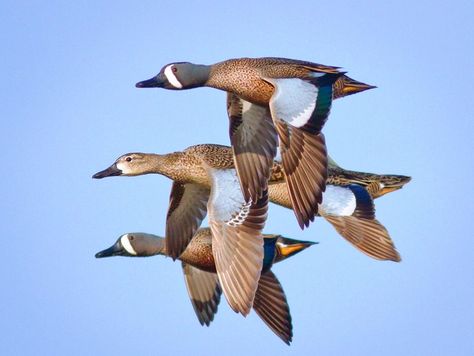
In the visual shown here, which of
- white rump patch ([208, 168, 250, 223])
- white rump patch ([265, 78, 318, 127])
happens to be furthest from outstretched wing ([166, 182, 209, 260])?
white rump patch ([265, 78, 318, 127])

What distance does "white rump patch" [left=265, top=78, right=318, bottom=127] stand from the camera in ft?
45.1

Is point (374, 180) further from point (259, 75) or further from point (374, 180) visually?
point (259, 75)

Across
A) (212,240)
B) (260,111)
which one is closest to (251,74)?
(260,111)

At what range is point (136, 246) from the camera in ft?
55.5

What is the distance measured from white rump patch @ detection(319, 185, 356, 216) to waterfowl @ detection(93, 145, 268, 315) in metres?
1.17

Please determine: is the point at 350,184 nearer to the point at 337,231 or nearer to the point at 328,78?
the point at 337,231

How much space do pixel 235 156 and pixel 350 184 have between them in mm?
2172

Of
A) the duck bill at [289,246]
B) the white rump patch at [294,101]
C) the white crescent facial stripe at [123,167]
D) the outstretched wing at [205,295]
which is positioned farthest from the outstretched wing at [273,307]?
the white rump patch at [294,101]

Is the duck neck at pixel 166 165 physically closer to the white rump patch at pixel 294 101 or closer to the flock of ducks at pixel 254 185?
the flock of ducks at pixel 254 185

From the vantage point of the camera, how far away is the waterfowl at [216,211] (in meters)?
14.7

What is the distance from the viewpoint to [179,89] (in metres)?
14.9

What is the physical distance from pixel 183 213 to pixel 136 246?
1077 mm

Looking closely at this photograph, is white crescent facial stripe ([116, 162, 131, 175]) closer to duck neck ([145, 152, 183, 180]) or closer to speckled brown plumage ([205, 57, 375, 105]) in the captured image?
duck neck ([145, 152, 183, 180])

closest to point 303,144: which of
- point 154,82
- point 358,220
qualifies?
point 154,82
